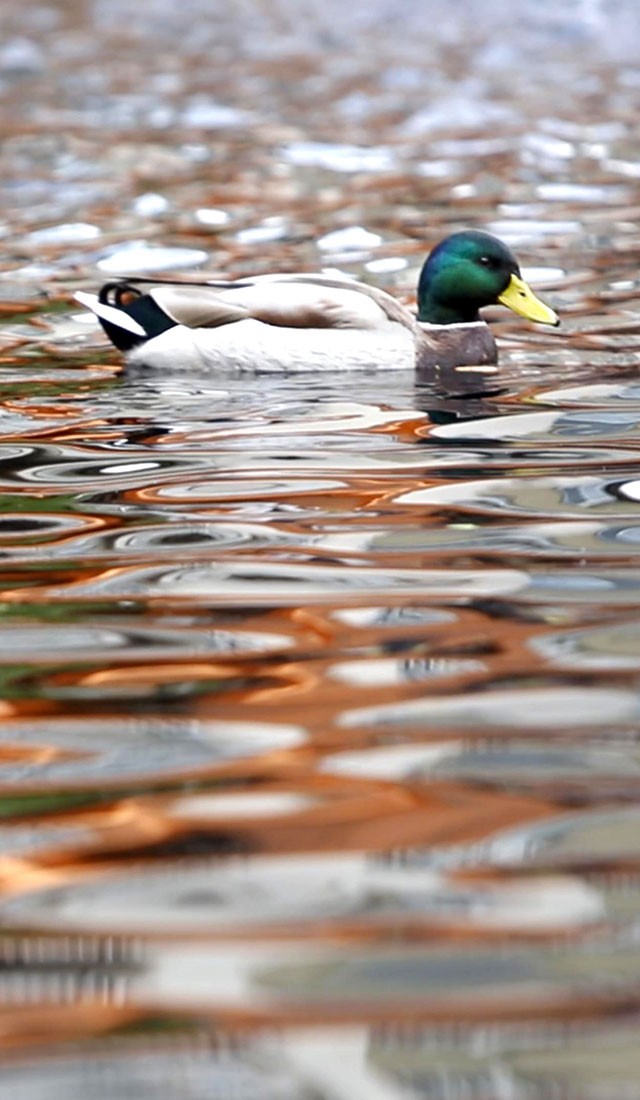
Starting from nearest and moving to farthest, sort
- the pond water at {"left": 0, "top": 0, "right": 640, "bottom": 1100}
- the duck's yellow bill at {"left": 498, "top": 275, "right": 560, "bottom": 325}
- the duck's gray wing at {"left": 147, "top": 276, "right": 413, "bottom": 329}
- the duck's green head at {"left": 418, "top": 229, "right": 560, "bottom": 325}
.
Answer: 1. the pond water at {"left": 0, "top": 0, "right": 640, "bottom": 1100}
2. the duck's gray wing at {"left": 147, "top": 276, "right": 413, "bottom": 329}
3. the duck's yellow bill at {"left": 498, "top": 275, "right": 560, "bottom": 325}
4. the duck's green head at {"left": 418, "top": 229, "right": 560, "bottom": 325}

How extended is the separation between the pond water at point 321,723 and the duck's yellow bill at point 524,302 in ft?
0.55

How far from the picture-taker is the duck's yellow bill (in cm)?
891

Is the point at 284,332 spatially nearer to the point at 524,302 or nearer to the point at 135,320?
the point at 135,320

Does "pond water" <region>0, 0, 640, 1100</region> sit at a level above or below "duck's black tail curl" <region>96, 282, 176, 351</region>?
below

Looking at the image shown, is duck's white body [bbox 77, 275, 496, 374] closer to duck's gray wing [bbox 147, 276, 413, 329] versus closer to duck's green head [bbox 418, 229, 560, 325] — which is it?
duck's gray wing [bbox 147, 276, 413, 329]

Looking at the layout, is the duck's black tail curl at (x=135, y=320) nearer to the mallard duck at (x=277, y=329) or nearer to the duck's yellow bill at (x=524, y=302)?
the mallard duck at (x=277, y=329)

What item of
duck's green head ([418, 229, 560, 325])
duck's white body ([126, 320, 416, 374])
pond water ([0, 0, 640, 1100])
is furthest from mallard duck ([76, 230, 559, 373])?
duck's green head ([418, 229, 560, 325])

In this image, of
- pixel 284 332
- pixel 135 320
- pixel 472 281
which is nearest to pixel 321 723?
pixel 284 332

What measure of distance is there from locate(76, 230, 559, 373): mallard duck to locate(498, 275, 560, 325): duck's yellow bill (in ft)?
0.07

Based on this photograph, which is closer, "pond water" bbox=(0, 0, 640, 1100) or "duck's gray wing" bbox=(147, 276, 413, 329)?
"pond water" bbox=(0, 0, 640, 1100)

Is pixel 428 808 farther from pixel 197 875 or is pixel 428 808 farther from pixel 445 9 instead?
pixel 445 9

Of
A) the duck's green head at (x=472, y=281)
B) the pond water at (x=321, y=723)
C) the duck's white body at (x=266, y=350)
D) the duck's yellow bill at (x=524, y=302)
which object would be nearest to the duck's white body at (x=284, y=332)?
the duck's white body at (x=266, y=350)

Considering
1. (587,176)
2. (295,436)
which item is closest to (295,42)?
(587,176)

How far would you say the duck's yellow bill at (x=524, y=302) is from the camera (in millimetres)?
8914
